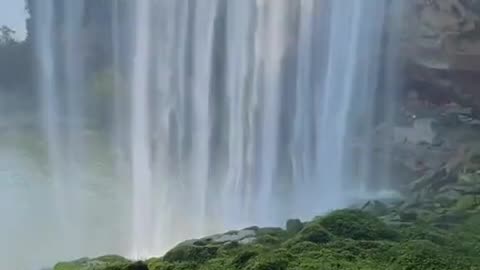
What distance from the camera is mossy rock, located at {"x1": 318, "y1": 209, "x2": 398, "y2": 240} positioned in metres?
6.43

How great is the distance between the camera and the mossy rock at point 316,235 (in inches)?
246

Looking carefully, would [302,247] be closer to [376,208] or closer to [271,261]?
[271,261]

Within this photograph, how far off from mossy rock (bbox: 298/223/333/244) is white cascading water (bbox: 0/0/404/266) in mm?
4564

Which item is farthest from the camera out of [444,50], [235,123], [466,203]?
[235,123]

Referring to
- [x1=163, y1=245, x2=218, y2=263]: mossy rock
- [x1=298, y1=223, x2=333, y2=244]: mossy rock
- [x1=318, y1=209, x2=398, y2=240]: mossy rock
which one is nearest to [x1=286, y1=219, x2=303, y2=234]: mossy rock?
[x1=318, y1=209, x2=398, y2=240]: mossy rock

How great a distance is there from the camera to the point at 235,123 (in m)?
12.1

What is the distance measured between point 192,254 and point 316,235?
3.51 ft

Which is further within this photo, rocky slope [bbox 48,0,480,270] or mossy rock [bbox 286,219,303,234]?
mossy rock [bbox 286,219,303,234]

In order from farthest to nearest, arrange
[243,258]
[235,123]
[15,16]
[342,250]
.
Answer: [15,16], [235,123], [342,250], [243,258]

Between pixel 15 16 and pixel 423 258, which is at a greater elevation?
pixel 15 16

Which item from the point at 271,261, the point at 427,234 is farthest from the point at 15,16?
the point at 271,261

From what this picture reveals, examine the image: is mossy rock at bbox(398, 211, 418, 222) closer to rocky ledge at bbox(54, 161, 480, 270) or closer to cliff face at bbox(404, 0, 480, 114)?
rocky ledge at bbox(54, 161, 480, 270)

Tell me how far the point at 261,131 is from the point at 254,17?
6.06 ft

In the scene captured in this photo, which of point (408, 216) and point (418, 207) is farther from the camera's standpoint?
point (418, 207)
